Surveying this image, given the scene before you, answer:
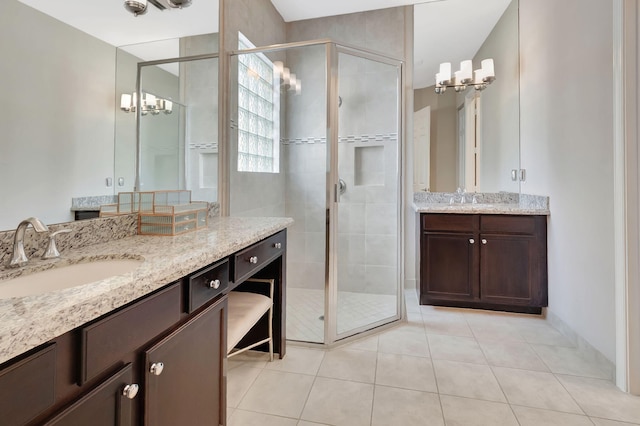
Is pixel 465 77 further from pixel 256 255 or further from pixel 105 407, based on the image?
pixel 105 407

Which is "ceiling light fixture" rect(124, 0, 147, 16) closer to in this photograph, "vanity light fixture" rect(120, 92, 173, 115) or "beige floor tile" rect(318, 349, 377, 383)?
"vanity light fixture" rect(120, 92, 173, 115)

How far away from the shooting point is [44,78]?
3.43 feet

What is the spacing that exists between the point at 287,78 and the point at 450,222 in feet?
6.00

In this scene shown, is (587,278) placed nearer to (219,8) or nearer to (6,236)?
(6,236)

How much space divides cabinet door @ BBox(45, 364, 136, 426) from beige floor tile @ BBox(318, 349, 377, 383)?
3.97ft

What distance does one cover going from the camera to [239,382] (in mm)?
1691

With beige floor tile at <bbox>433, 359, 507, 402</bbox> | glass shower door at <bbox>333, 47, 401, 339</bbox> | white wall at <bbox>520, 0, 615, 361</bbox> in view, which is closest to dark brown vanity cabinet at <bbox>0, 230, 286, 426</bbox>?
beige floor tile at <bbox>433, 359, 507, 402</bbox>

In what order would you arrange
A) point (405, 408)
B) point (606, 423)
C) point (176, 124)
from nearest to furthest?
point (606, 423) < point (405, 408) < point (176, 124)

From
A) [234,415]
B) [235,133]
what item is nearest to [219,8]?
[235,133]

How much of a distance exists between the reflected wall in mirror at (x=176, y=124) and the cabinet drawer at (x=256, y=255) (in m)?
0.62

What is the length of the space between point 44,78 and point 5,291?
0.70 metres

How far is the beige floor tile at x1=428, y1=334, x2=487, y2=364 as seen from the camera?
1946 mm

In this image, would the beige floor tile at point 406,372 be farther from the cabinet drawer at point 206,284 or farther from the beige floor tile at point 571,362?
the cabinet drawer at point 206,284

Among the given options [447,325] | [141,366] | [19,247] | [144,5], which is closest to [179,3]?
[144,5]
